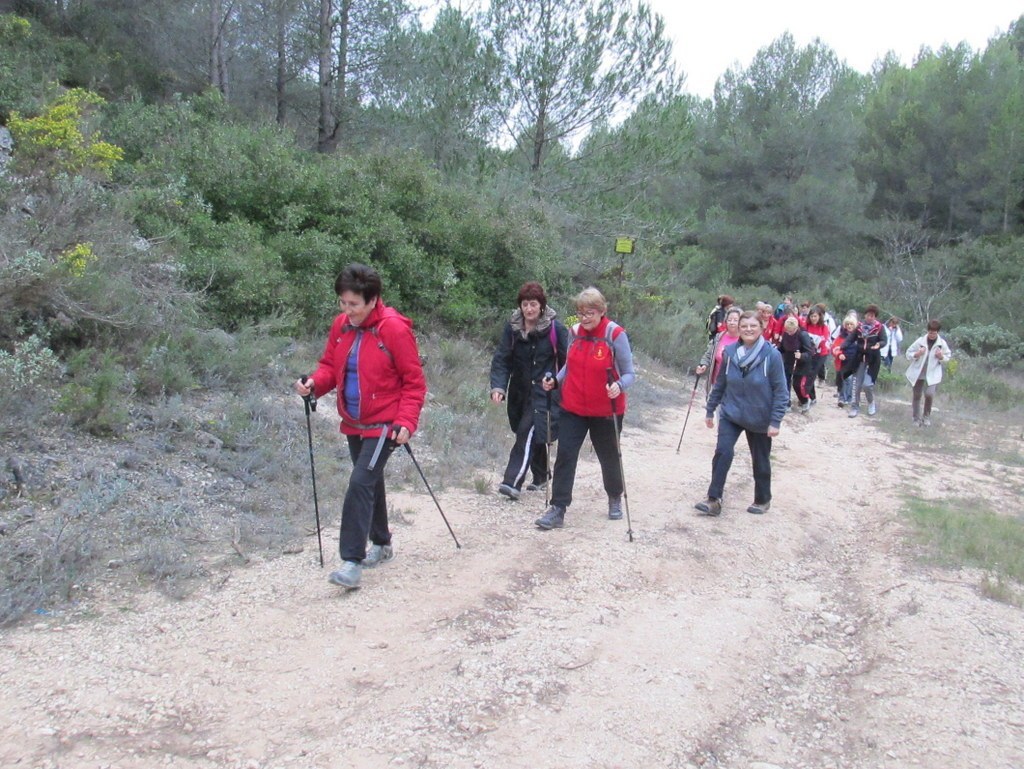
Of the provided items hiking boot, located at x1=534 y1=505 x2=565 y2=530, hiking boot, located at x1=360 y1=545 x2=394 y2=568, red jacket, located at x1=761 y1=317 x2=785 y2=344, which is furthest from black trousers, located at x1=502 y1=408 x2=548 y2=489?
red jacket, located at x1=761 y1=317 x2=785 y2=344

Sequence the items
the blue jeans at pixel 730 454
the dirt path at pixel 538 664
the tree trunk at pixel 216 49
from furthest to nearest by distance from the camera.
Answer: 1. the tree trunk at pixel 216 49
2. the blue jeans at pixel 730 454
3. the dirt path at pixel 538 664

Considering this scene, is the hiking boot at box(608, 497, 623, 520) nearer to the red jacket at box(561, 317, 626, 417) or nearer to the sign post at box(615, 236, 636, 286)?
the red jacket at box(561, 317, 626, 417)

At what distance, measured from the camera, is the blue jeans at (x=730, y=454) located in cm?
699

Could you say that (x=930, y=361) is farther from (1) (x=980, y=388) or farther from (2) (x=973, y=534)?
(1) (x=980, y=388)

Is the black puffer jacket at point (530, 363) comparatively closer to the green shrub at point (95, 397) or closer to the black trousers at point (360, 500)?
the black trousers at point (360, 500)

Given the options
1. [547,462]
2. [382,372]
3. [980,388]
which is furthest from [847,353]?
[382,372]

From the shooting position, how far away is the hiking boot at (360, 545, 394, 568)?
535 centimetres

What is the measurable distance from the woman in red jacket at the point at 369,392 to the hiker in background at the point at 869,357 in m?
10.1

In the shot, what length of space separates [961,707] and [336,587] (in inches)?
130

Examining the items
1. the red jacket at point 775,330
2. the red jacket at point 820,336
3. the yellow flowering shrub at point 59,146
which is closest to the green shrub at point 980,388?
the red jacket at point 820,336

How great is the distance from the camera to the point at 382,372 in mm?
4820

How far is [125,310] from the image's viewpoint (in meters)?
7.83

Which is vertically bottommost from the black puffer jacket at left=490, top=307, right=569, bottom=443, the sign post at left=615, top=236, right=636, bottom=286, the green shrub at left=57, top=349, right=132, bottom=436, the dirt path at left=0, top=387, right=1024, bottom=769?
the dirt path at left=0, top=387, right=1024, bottom=769

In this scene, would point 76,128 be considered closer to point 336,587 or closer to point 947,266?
point 336,587
